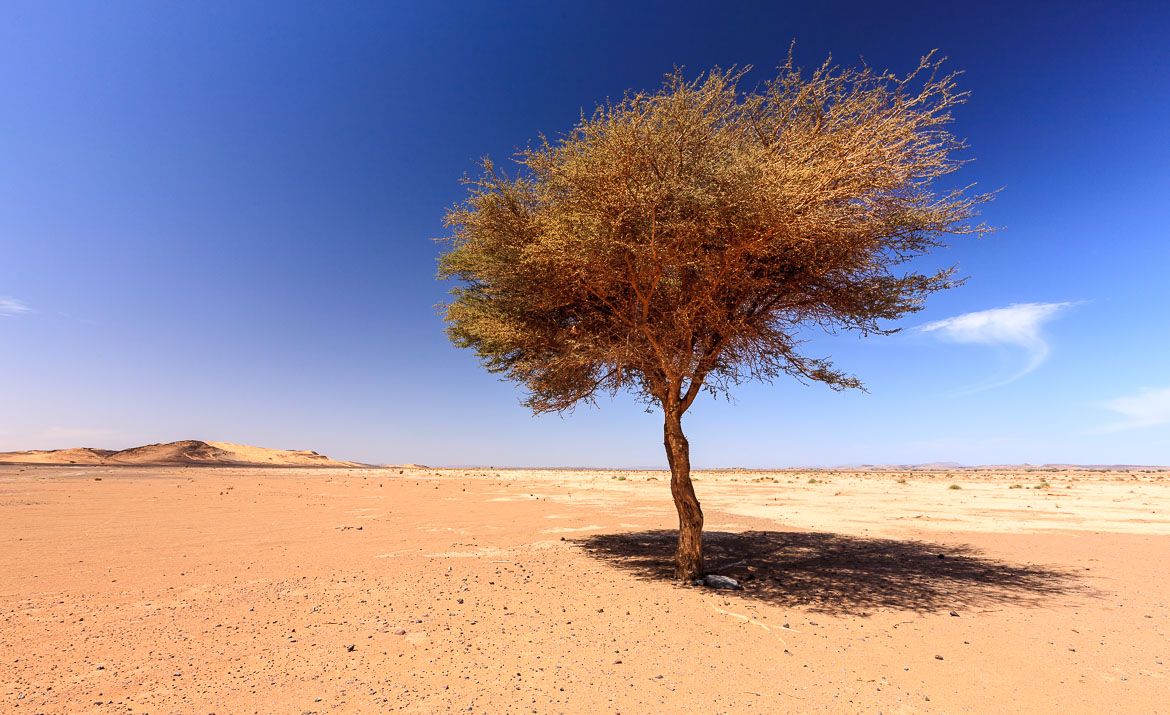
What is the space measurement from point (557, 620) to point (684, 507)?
3500mm

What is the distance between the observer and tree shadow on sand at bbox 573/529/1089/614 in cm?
790

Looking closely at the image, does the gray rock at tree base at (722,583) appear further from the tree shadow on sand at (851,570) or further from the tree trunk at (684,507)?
the tree trunk at (684,507)

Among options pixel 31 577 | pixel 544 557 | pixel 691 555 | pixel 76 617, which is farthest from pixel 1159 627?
pixel 31 577

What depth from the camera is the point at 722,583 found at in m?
8.55

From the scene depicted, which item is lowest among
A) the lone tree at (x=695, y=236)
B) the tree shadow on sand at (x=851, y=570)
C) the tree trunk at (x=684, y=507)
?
the tree shadow on sand at (x=851, y=570)

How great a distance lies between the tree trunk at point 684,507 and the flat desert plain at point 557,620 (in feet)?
2.37

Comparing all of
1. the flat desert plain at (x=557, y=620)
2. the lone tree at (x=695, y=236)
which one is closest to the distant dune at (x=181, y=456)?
the flat desert plain at (x=557, y=620)

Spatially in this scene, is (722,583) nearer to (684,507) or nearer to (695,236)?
(684,507)

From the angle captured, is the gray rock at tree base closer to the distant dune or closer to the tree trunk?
the tree trunk

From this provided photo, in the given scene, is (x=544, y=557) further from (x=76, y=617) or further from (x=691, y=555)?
(x=76, y=617)

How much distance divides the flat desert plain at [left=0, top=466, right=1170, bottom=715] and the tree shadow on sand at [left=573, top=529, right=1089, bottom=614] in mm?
85

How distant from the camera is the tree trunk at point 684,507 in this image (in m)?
9.02

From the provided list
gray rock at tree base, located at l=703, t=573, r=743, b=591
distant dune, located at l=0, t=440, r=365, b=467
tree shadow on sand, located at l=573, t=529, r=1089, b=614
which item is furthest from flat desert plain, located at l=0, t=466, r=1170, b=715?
distant dune, located at l=0, t=440, r=365, b=467

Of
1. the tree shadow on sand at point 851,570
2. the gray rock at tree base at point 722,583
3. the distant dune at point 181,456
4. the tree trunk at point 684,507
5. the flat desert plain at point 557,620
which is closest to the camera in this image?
the flat desert plain at point 557,620
